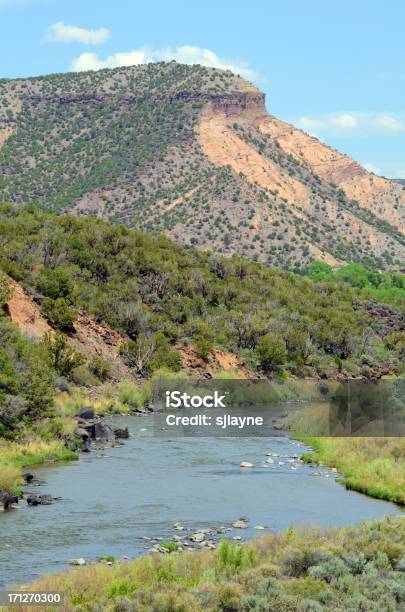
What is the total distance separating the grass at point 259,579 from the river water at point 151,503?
2.94 meters

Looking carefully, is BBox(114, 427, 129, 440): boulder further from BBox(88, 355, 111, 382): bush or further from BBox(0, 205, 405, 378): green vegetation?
BBox(0, 205, 405, 378): green vegetation

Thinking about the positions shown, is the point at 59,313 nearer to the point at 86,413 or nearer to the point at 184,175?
the point at 86,413

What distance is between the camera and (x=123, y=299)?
283 feet

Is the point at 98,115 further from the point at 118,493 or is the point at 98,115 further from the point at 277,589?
the point at 277,589

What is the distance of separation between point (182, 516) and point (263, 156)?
521 feet

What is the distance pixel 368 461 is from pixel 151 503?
43.6 ft

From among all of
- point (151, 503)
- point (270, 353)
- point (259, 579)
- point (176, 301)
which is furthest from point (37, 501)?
point (176, 301)

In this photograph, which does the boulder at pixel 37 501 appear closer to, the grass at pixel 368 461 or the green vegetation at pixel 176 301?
the grass at pixel 368 461

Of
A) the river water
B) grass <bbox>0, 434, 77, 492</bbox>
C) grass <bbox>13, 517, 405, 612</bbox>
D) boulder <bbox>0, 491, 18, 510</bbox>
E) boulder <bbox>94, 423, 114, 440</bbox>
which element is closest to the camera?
grass <bbox>13, 517, 405, 612</bbox>

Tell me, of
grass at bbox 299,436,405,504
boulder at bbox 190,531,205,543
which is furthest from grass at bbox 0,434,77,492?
grass at bbox 299,436,405,504

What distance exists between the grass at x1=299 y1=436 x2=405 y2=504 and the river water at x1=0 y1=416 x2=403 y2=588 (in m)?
0.82

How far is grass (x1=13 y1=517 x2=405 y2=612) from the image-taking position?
21344mm

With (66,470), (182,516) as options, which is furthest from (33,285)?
(182,516)

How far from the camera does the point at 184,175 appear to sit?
175625 mm
